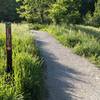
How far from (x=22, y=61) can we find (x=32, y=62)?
0.91 feet

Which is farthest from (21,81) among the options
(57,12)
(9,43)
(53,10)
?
(57,12)

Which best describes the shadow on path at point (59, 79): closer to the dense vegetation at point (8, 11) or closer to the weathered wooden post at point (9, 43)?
the weathered wooden post at point (9, 43)

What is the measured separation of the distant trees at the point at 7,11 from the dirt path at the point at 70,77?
37556 millimetres

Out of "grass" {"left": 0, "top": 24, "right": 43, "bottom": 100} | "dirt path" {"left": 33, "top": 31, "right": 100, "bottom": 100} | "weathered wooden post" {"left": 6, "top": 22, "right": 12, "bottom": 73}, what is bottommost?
"dirt path" {"left": 33, "top": 31, "right": 100, "bottom": 100}

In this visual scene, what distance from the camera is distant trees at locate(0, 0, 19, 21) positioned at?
4884 cm

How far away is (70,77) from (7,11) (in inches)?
1644

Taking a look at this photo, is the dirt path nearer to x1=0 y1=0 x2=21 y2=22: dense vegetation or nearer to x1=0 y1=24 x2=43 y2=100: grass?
x1=0 y1=24 x2=43 y2=100: grass

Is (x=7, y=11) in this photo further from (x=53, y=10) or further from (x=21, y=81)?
(x=21, y=81)

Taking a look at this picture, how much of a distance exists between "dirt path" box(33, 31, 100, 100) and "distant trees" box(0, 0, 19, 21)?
37.6m

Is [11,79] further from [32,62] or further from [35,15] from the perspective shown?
[35,15]

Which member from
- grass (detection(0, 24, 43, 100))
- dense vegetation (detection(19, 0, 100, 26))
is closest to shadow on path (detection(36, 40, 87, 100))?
grass (detection(0, 24, 43, 100))

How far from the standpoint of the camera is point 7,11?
49.4 meters

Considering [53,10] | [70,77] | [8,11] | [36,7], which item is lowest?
[70,77]

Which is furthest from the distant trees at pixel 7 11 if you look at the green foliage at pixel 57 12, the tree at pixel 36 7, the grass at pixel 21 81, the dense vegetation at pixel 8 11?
the grass at pixel 21 81
